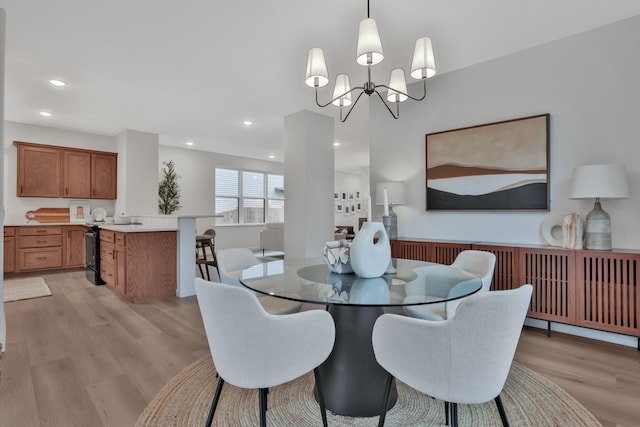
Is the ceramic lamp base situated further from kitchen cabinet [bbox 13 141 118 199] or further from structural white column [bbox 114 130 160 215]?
kitchen cabinet [bbox 13 141 118 199]

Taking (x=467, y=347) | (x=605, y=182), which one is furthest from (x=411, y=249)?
(x=467, y=347)

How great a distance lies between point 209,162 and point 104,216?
2787 mm

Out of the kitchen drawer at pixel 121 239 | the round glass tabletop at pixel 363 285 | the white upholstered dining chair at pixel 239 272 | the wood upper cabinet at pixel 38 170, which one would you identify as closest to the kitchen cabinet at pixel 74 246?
the wood upper cabinet at pixel 38 170

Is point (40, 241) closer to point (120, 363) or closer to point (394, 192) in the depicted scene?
point (120, 363)

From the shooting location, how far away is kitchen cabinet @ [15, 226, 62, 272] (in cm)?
516

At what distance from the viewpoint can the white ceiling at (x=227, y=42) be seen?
2449 millimetres

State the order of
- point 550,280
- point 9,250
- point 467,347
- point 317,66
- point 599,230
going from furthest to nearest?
point 9,250 < point 550,280 < point 599,230 < point 317,66 < point 467,347

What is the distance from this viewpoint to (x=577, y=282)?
8.45 feet

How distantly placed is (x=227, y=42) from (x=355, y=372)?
9.49 feet

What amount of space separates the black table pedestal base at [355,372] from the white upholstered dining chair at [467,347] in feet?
1.55

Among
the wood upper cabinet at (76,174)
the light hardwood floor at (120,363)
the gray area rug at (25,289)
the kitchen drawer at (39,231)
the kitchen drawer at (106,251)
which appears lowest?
the light hardwood floor at (120,363)

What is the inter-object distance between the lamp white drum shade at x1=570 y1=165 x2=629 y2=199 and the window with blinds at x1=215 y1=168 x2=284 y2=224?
7359 millimetres

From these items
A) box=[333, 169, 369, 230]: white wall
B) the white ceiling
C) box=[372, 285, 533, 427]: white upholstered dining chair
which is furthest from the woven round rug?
box=[333, 169, 369, 230]: white wall

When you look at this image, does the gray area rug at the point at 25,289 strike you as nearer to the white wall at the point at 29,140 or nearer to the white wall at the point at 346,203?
the white wall at the point at 29,140
